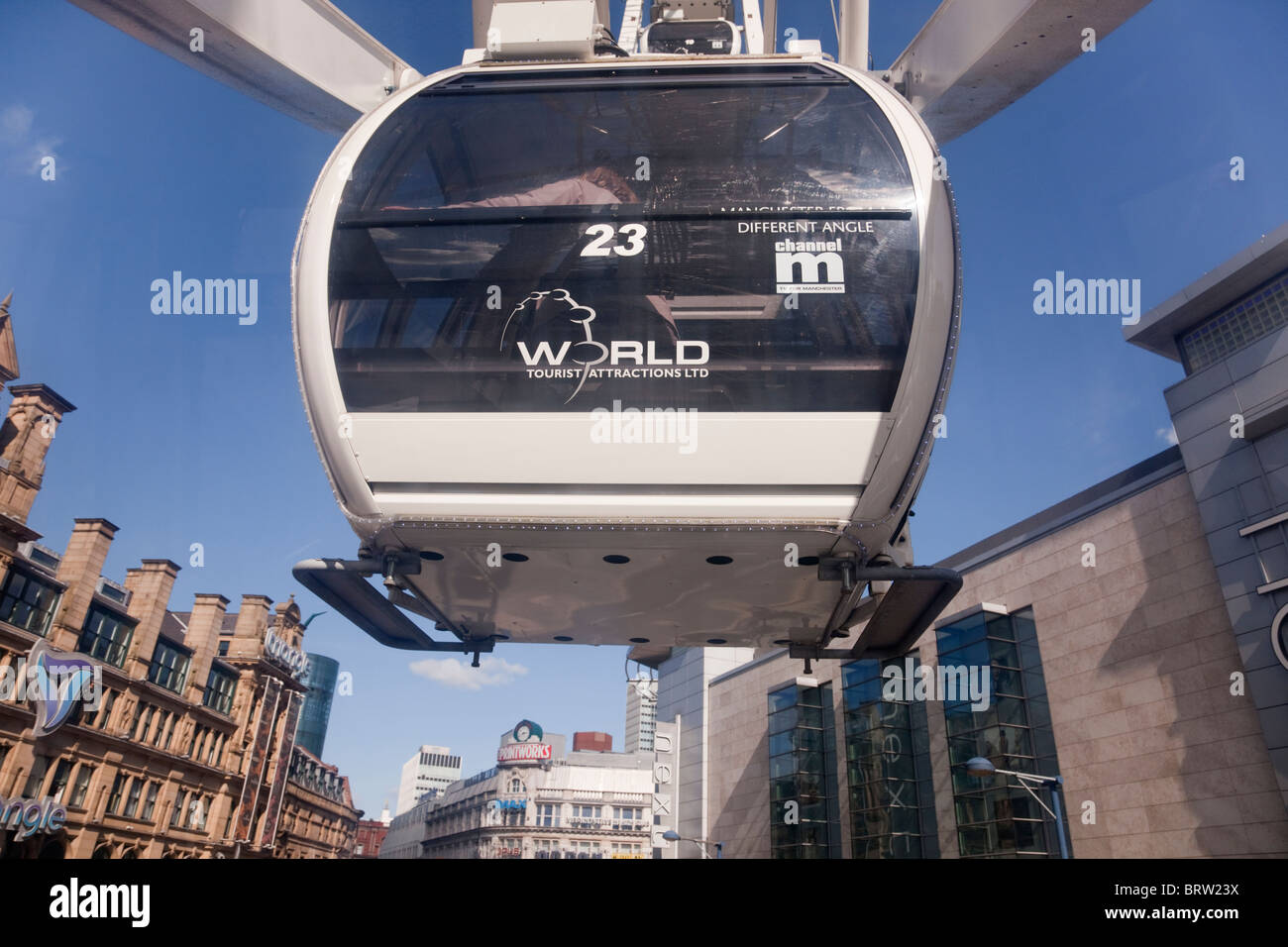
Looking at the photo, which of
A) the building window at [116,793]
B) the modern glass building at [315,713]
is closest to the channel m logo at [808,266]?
the building window at [116,793]

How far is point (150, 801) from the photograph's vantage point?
1858 inches

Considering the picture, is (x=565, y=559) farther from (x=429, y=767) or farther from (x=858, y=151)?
(x=429, y=767)

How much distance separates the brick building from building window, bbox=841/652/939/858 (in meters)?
28.6

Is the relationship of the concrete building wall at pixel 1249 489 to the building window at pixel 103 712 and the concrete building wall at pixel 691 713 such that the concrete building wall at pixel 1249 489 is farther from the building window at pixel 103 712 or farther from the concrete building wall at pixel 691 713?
the building window at pixel 103 712

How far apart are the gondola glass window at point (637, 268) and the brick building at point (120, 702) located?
34.4m

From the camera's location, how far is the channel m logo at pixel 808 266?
11.9 ft

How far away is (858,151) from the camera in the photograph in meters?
3.97

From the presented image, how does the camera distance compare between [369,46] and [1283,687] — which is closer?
[369,46]

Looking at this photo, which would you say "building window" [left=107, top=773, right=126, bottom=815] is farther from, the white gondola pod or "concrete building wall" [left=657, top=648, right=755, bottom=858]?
the white gondola pod

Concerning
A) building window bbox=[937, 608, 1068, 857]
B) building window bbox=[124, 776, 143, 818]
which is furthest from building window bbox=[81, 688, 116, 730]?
building window bbox=[937, 608, 1068, 857]

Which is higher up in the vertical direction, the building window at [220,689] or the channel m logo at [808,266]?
the building window at [220,689]

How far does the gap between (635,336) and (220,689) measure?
62736 millimetres
